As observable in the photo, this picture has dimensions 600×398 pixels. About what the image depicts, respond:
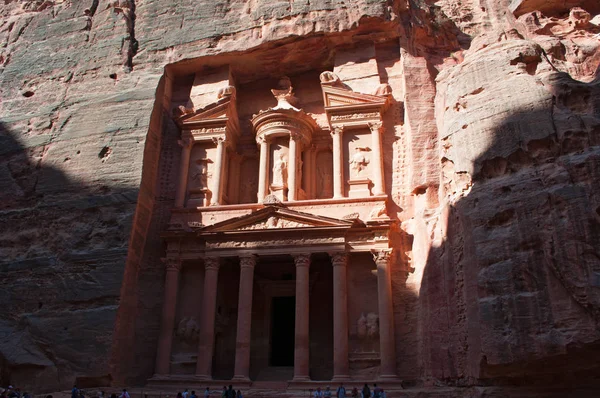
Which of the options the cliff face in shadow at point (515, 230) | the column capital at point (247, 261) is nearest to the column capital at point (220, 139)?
the column capital at point (247, 261)

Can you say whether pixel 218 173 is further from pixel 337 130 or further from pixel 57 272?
pixel 57 272

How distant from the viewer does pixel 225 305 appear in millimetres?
16031

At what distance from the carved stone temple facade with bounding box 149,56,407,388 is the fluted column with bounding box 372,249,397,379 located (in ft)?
0.09

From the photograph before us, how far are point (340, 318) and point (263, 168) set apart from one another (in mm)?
5477

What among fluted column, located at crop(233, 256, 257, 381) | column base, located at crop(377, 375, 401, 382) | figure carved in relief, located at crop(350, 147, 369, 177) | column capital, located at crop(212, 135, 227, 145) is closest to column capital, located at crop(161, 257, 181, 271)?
fluted column, located at crop(233, 256, 257, 381)

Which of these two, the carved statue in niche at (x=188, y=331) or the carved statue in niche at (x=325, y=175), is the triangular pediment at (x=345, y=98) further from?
the carved statue in niche at (x=188, y=331)

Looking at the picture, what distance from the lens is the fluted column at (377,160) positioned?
1560 centimetres

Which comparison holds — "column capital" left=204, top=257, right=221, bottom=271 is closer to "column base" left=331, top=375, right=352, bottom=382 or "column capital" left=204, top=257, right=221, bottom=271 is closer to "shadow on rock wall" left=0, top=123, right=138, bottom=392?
"shadow on rock wall" left=0, top=123, right=138, bottom=392

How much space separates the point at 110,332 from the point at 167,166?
19.7 ft

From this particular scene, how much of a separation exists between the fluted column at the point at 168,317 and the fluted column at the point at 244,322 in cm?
191

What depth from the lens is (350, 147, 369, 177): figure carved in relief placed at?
16281mm

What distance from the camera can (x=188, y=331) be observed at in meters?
14.9

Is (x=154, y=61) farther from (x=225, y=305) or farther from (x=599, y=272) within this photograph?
(x=599, y=272)

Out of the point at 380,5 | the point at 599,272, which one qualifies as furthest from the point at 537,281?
the point at 380,5
